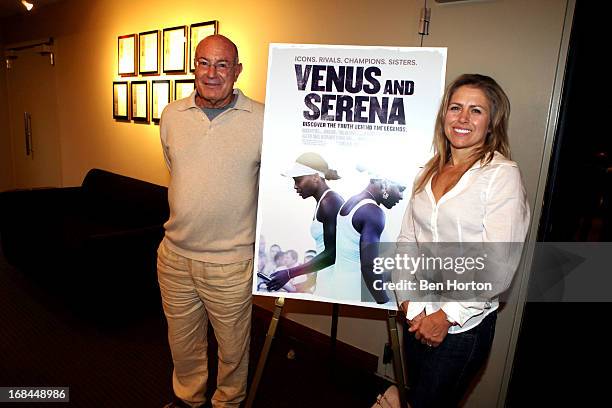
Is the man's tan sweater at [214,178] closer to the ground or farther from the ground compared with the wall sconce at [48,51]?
closer to the ground

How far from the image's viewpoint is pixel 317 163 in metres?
1.53

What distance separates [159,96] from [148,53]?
441 millimetres

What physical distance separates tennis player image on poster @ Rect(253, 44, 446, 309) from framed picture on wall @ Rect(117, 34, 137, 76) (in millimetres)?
2903

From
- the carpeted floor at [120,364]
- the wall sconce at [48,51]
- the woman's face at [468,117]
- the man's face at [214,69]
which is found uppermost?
the wall sconce at [48,51]

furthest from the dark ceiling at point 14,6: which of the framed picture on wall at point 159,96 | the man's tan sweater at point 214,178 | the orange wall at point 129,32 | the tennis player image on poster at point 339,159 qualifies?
the tennis player image on poster at point 339,159

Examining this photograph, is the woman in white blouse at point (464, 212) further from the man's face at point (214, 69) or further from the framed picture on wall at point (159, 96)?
the framed picture on wall at point (159, 96)

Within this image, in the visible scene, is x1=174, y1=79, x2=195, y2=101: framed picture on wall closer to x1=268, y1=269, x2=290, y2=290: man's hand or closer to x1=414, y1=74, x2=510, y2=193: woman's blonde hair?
x1=268, y1=269, x2=290, y2=290: man's hand

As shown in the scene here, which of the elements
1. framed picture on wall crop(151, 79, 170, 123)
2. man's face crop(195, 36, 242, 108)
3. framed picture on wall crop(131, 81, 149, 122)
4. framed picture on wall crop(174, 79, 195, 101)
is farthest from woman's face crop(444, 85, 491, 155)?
framed picture on wall crop(131, 81, 149, 122)

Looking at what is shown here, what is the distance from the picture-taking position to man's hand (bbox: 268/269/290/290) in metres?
1.59

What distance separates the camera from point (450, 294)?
125cm

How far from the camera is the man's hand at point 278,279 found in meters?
1.59

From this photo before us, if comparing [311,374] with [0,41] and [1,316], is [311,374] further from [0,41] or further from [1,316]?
[0,41]

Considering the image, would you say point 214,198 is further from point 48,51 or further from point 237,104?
point 48,51

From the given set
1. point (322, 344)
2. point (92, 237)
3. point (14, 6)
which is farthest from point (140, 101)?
point (14, 6)
